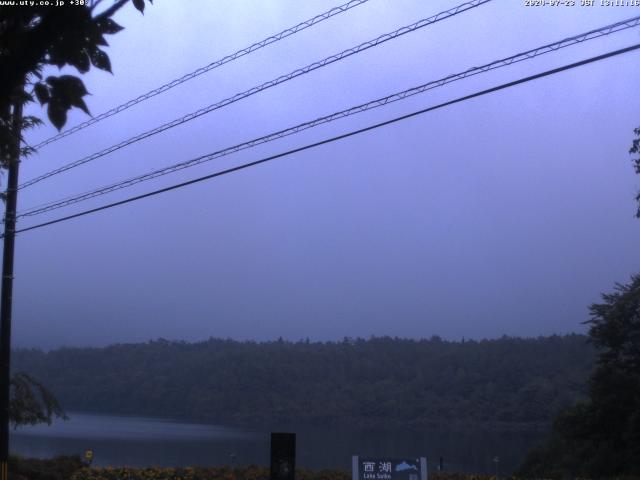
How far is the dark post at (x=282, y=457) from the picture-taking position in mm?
13594

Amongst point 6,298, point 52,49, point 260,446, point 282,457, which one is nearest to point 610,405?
point 260,446

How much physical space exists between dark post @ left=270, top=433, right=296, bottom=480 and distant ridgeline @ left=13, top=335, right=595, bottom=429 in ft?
73.5

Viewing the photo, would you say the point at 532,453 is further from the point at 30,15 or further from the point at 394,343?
the point at 30,15

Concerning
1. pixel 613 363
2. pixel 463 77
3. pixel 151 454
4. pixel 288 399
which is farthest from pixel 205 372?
pixel 463 77

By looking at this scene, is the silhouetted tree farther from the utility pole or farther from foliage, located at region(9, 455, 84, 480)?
foliage, located at region(9, 455, 84, 480)

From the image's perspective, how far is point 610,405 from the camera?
27.6 meters

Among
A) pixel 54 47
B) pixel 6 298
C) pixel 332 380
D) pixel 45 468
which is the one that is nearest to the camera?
pixel 54 47

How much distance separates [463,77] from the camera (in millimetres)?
11094

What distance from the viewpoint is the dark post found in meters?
13.6

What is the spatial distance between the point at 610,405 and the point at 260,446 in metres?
13.4

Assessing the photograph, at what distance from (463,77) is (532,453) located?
24.4m

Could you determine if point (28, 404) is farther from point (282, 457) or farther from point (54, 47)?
point (54, 47)

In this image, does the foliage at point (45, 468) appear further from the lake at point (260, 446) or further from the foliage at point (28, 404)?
the lake at point (260, 446)

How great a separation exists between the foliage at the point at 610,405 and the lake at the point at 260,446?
232 cm
